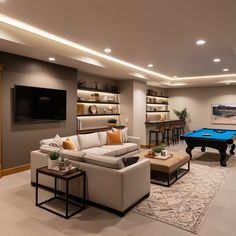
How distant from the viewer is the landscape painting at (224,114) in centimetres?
951

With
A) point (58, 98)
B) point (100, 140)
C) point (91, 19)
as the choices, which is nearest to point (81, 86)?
point (58, 98)

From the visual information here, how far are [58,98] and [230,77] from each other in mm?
6825

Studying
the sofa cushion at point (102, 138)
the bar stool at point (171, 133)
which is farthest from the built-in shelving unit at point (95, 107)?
→ the bar stool at point (171, 133)

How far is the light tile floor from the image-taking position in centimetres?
259

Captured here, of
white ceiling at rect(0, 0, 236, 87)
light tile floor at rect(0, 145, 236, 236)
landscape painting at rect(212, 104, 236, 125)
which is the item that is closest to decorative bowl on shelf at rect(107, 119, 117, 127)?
white ceiling at rect(0, 0, 236, 87)

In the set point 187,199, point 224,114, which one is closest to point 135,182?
point 187,199

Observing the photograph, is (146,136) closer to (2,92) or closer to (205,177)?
(205,177)

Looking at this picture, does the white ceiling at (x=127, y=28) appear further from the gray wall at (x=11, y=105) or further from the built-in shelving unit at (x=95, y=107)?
the built-in shelving unit at (x=95, y=107)

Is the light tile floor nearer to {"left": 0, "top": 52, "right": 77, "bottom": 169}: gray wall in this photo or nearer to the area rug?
the area rug

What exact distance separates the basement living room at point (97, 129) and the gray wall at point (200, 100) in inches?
124

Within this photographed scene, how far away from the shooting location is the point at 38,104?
17.1 ft

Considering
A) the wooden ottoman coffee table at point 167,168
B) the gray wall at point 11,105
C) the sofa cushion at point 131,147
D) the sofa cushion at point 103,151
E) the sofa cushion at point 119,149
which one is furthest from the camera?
the sofa cushion at point 131,147

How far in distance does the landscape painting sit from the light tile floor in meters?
7.04

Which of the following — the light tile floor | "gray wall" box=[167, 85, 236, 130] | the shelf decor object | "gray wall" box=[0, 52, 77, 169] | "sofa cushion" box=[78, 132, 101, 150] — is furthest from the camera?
"gray wall" box=[167, 85, 236, 130]
